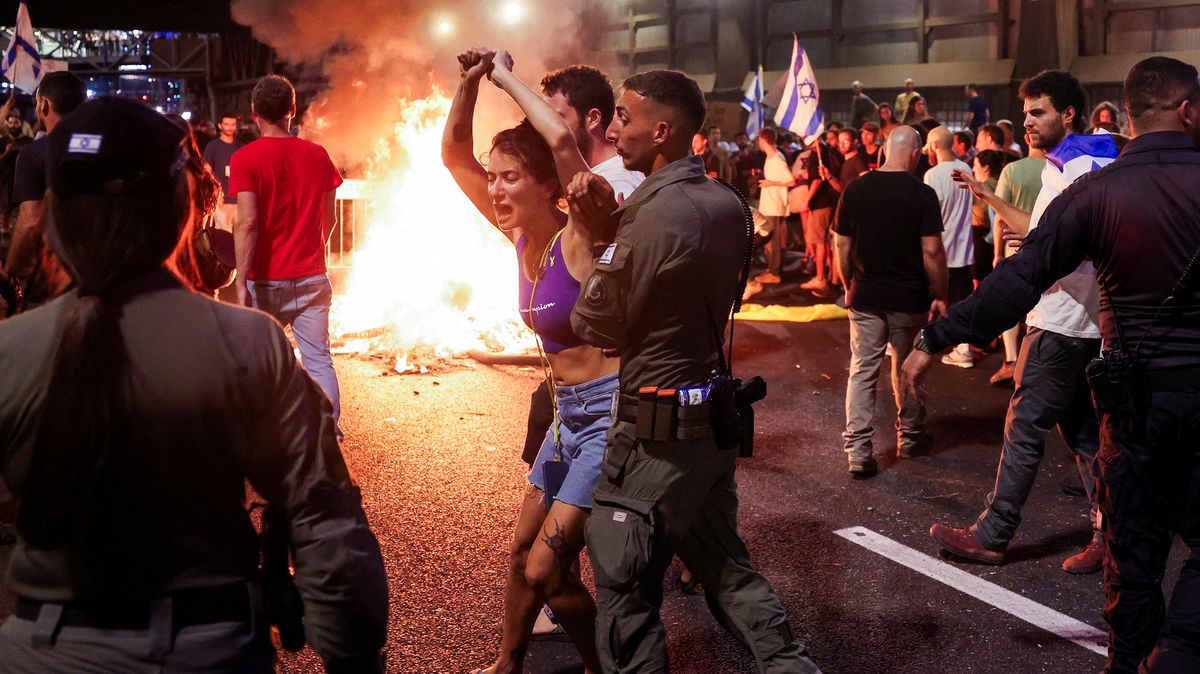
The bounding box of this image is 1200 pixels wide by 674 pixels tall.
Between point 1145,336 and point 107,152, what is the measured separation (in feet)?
9.53

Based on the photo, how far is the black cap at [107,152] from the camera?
1.64m

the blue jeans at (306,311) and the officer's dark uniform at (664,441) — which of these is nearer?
the officer's dark uniform at (664,441)

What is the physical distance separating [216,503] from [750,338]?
869 cm

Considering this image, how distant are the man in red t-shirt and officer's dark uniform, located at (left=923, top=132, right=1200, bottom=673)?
392 centimetres

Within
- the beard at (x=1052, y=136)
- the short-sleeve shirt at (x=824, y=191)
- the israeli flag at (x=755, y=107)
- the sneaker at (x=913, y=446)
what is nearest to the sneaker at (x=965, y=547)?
the sneaker at (x=913, y=446)

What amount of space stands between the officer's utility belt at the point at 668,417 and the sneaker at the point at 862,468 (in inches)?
132

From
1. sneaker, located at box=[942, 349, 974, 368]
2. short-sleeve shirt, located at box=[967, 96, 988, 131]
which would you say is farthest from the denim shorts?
short-sleeve shirt, located at box=[967, 96, 988, 131]

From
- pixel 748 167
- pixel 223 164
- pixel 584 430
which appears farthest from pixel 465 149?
pixel 748 167

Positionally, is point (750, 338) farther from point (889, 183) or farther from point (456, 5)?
point (456, 5)

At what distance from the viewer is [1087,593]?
4504 mm

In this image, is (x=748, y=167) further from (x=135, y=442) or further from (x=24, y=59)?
(x=135, y=442)

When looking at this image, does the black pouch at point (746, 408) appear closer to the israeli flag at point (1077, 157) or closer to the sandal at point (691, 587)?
the sandal at point (691, 587)

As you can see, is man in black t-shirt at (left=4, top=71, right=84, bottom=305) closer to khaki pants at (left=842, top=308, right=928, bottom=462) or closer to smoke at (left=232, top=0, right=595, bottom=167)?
khaki pants at (left=842, top=308, right=928, bottom=462)

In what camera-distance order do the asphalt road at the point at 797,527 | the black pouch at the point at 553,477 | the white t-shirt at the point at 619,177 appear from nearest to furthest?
the black pouch at the point at 553,477
the white t-shirt at the point at 619,177
the asphalt road at the point at 797,527
